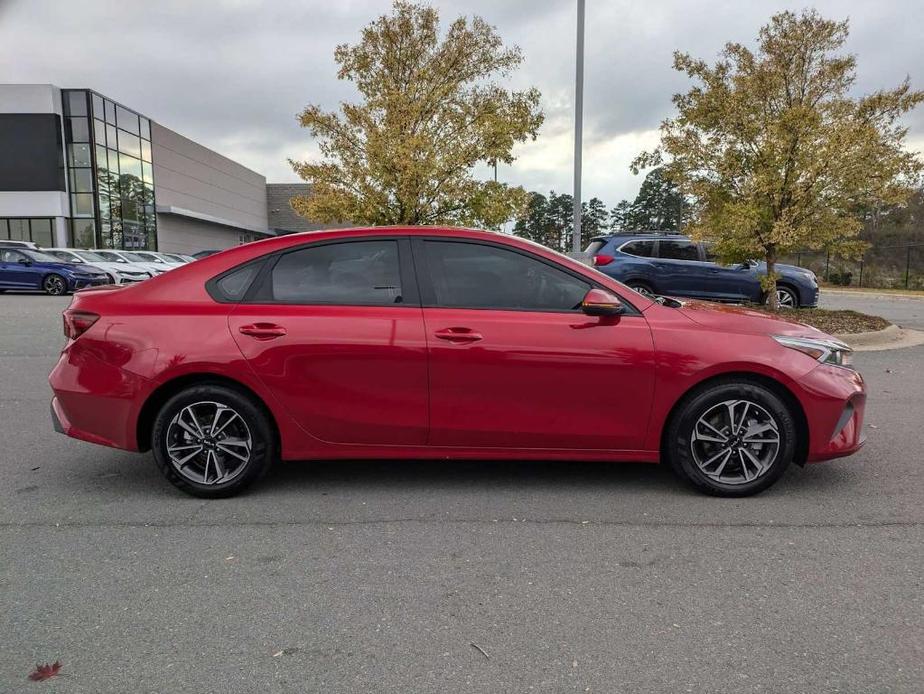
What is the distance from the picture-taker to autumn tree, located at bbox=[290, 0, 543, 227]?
48.7 ft

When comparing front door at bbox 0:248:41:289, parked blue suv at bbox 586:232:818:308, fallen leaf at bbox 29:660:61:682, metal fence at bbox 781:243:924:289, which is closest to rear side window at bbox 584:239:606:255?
parked blue suv at bbox 586:232:818:308

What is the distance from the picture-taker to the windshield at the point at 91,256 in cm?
2308

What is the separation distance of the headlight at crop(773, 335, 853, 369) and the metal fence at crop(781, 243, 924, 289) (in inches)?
944

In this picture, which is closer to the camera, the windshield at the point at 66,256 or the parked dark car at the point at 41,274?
the parked dark car at the point at 41,274

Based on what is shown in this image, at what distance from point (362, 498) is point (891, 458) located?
372cm

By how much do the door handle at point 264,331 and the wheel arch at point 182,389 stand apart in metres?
0.29

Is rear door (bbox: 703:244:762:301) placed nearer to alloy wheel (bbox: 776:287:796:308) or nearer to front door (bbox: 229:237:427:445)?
alloy wheel (bbox: 776:287:796:308)

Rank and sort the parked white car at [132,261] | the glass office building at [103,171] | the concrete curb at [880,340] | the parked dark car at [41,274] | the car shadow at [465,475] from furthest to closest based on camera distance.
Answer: the glass office building at [103,171], the parked white car at [132,261], the parked dark car at [41,274], the concrete curb at [880,340], the car shadow at [465,475]

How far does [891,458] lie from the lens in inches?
183

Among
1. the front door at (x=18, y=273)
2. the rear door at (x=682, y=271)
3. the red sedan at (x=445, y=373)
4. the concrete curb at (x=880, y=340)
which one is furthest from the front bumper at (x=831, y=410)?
the front door at (x=18, y=273)

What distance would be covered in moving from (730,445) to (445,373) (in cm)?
173

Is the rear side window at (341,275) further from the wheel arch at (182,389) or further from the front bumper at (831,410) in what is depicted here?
the front bumper at (831,410)

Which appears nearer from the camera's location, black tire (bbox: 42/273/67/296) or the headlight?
the headlight

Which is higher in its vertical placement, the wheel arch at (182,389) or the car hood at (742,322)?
the car hood at (742,322)
